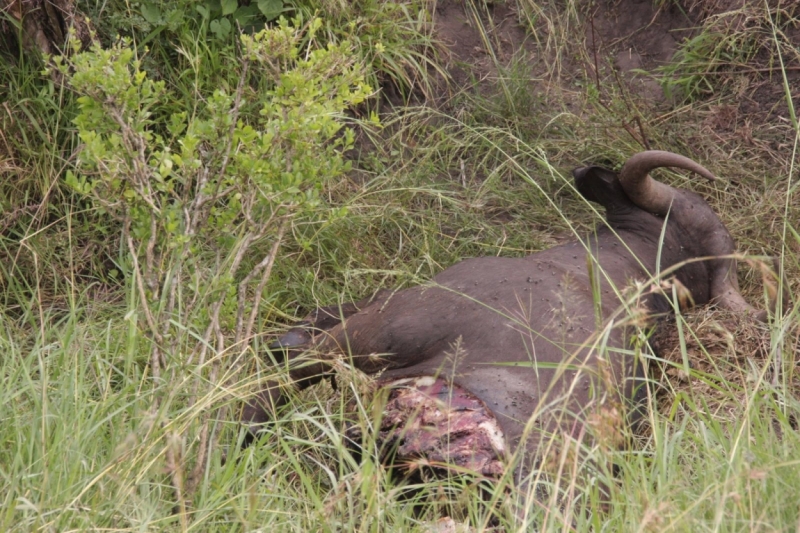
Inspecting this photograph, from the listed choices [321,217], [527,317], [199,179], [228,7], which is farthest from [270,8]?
[527,317]

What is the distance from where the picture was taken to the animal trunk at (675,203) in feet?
13.1

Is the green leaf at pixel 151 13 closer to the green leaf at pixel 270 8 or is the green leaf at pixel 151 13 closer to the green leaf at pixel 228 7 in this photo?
the green leaf at pixel 228 7

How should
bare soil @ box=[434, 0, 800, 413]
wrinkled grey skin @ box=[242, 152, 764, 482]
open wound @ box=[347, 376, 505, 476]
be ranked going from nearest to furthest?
open wound @ box=[347, 376, 505, 476]
wrinkled grey skin @ box=[242, 152, 764, 482]
bare soil @ box=[434, 0, 800, 413]

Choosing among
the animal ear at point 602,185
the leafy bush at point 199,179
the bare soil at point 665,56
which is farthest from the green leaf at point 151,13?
the animal ear at point 602,185

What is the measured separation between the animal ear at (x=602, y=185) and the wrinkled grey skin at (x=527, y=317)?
0.01m

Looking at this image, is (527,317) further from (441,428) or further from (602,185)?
(602,185)

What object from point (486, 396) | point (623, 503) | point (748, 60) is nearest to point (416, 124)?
point (748, 60)

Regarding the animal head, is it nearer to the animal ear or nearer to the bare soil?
the animal ear

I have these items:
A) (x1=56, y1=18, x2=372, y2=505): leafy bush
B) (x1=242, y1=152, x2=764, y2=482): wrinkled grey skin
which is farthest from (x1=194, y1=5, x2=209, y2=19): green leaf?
(x1=242, y1=152, x2=764, y2=482): wrinkled grey skin

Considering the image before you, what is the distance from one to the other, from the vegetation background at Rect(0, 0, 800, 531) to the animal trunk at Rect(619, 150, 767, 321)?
0.11 m

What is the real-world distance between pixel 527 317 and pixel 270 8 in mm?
2065

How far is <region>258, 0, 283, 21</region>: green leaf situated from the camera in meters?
4.48

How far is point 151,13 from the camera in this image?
4.43 meters

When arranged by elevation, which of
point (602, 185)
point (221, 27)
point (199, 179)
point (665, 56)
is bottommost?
point (602, 185)
